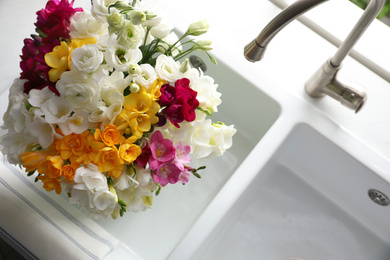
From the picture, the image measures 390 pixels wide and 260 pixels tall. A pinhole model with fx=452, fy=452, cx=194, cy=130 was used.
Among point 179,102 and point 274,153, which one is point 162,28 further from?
point 274,153

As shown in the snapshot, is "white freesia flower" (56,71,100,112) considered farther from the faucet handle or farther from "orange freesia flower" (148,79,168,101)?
the faucet handle

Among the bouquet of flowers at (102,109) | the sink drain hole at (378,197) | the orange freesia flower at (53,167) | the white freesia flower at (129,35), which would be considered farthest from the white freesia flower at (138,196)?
the sink drain hole at (378,197)

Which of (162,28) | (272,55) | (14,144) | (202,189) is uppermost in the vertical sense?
(162,28)

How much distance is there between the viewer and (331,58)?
901mm

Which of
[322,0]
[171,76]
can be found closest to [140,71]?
[171,76]

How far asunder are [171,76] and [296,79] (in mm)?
Result: 444

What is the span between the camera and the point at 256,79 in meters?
0.98

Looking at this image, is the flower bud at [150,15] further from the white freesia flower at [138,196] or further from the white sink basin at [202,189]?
the white sink basin at [202,189]

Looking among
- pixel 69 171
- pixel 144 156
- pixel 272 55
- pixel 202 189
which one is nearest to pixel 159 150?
pixel 144 156

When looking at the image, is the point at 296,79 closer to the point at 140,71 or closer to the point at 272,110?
the point at 272,110

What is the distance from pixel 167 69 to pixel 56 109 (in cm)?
17

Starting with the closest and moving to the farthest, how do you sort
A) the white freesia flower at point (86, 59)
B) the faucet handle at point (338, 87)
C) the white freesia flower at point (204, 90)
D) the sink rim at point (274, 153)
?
the white freesia flower at point (86, 59) → the white freesia flower at point (204, 90) → the sink rim at point (274, 153) → the faucet handle at point (338, 87)

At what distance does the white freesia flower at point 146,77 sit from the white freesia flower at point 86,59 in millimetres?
63

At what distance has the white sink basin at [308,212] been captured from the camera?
3.19 ft
